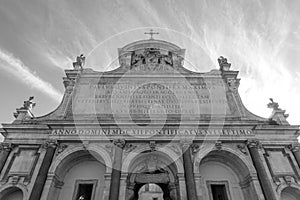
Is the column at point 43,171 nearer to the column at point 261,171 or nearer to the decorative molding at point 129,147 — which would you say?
the decorative molding at point 129,147

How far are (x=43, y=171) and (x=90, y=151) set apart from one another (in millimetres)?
2769

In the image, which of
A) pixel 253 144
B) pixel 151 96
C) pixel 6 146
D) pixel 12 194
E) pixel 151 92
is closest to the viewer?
pixel 12 194

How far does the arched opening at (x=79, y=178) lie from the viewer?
1289 cm

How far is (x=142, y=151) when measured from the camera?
13352 mm

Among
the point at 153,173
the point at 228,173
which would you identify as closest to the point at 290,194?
the point at 228,173

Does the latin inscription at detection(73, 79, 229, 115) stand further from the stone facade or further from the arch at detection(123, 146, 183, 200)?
the arch at detection(123, 146, 183, 200)

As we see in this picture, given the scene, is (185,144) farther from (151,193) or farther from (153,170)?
(151,193)

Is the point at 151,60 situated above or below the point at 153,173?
above

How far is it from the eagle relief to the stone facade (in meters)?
3.46

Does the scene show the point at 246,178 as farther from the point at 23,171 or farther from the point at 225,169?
the point at 23,171

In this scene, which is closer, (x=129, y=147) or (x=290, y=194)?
(x=290, y=194)

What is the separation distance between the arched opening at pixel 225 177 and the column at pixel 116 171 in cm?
529

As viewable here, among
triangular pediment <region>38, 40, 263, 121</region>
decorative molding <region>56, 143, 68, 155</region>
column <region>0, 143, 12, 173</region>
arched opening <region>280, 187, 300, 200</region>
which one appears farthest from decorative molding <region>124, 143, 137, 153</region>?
arched opening <region>280, 187, 300, 200</region>

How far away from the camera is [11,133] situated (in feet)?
47.5
